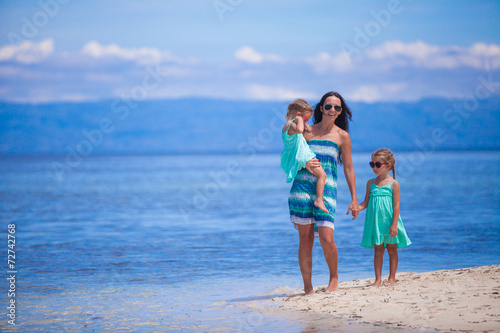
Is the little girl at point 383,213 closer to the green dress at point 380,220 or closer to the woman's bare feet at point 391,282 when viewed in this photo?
the green dress at point 380,220

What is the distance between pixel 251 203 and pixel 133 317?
45.9 ft

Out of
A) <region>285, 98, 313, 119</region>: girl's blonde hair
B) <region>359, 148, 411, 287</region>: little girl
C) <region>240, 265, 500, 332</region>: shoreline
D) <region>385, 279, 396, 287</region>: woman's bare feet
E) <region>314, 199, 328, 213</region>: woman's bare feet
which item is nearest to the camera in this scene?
<region>240, 265, 500, 332</region>: shoreline

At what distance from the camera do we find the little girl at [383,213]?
226 inches

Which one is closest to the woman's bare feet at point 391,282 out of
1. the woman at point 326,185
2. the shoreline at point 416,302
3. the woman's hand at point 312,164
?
the shoreline at point 416,302

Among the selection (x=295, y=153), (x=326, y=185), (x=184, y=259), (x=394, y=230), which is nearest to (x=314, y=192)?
(x=326, y=185)

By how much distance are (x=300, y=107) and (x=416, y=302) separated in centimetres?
207

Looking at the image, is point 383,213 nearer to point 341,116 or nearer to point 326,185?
point 326,185

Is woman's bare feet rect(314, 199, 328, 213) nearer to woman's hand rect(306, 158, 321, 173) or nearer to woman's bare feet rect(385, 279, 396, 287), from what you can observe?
woman's hand rect(306, 158, 321, 173)

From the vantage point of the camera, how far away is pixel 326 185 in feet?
18.2

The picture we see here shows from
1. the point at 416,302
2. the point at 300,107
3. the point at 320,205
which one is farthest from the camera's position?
the point at 300,107

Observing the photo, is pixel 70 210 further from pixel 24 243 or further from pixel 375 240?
pixel 375 240

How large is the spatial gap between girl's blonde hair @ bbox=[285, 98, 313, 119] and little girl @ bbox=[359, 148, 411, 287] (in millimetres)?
837

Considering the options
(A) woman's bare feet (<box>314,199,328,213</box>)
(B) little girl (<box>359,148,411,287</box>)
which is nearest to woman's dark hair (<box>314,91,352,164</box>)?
(B) little girl (<box>359,148,411,287</box>)

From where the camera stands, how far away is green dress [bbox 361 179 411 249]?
5.74 meters
